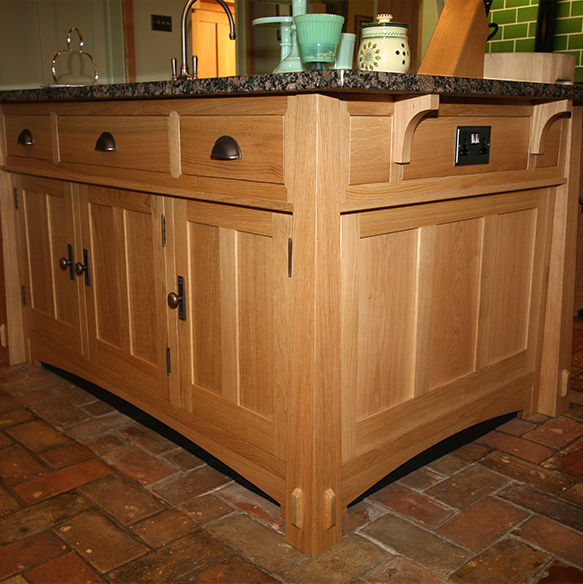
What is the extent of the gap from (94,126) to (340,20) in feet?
3.14

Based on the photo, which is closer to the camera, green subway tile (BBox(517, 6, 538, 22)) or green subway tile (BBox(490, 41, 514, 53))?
green subway tile (BBox(517, 6, 538, 22))

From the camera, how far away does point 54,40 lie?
388 centimetres

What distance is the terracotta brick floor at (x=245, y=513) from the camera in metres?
1.48

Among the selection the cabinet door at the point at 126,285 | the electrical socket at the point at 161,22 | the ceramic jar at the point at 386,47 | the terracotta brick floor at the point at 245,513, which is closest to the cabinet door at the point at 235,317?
the cabinet door at the point at 126,285

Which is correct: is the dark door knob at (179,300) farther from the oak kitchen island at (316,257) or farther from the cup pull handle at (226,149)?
the cup pull handle at (226,149)

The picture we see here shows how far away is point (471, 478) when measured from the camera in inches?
74.7

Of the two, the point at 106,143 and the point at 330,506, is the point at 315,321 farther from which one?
the point at 106,143

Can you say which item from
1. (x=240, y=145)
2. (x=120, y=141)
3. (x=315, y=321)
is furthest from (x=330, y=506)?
(x=120, y=141)

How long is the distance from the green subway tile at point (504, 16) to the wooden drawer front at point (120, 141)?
2778 millimetres

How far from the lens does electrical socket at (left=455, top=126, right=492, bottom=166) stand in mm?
1705

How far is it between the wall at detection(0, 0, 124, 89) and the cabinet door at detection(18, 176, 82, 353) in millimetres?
1485

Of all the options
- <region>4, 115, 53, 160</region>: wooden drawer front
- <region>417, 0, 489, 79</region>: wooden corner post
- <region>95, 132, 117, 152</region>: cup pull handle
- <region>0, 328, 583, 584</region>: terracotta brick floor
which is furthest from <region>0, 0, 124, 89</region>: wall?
<region>417, 0, 489, 79</region>: wooden corner post

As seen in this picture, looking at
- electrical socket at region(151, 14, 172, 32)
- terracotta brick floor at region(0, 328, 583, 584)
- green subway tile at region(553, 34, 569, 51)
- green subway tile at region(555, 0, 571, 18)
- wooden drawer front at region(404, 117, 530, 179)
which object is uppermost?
electrical socket at region(151, 14, 172, 32)

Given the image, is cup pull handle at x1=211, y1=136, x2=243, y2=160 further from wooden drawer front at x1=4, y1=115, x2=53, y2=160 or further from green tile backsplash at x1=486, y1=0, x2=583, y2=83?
green tile backsplash at x1=486, y1=0, x2=583, y2=83
